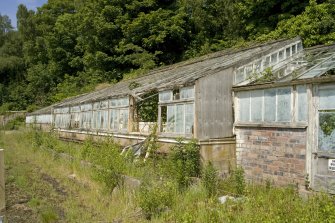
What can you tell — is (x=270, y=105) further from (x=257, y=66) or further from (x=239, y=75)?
(x=257, y=66)

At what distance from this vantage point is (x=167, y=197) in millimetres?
7223

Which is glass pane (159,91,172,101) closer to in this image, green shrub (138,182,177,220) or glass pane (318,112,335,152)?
glass pane (318,112,335,152)

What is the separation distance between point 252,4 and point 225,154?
16980 mm

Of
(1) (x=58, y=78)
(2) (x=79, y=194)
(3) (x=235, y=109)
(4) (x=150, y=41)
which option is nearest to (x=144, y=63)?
(4) (x=150, y=41)

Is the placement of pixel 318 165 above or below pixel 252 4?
below

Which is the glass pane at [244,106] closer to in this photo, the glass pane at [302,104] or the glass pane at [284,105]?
the glass pane at [284,105]

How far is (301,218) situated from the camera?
5.48 metres

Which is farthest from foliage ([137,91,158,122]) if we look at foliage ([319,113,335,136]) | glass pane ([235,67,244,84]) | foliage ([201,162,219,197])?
foliage ([319,113,335,136])

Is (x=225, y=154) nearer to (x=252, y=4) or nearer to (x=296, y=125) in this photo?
(x=296, y=125)

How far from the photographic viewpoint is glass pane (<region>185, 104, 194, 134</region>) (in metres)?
11.6

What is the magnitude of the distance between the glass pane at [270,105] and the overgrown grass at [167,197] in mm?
2093

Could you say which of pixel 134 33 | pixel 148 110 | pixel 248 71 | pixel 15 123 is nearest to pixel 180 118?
pixel 248 71

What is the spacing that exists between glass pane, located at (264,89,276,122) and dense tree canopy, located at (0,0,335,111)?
10.6 meters

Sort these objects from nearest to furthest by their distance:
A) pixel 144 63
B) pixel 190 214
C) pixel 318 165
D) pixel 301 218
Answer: pixel 301 218
pixel 190 214
pixel 318 165
pixel 144 63
